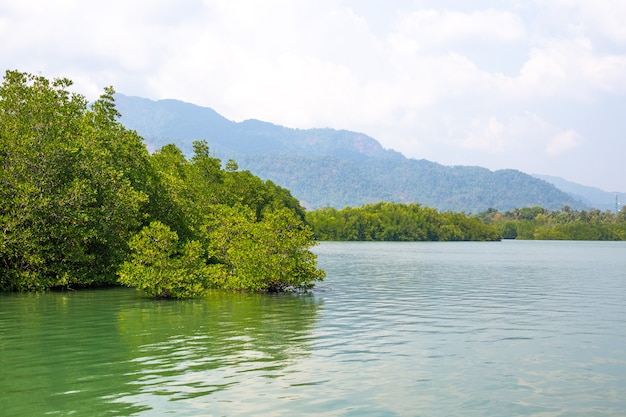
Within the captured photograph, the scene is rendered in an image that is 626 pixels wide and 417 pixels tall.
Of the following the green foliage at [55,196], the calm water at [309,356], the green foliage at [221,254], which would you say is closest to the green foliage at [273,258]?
the green foliage at [221,254]

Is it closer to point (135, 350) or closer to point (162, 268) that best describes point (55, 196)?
point (162, 268)

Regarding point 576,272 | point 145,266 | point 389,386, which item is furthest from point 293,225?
point 576,272

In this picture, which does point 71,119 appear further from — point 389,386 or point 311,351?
point 389,386

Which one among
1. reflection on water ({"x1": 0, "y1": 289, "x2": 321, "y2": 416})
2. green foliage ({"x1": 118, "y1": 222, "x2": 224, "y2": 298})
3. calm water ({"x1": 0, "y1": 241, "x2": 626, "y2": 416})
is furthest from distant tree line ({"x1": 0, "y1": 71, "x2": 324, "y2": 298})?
reflection on water ({"x1": 0, "y1": 289, "x2": 321, "y2": 416})

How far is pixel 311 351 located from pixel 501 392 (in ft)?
21.3

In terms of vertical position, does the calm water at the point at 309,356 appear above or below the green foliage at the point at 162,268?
below

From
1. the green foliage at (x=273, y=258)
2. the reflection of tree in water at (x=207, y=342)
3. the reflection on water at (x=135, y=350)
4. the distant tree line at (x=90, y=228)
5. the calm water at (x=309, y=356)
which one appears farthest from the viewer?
the green foliage at (x=273, y=258)

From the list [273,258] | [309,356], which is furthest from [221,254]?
[309,356]

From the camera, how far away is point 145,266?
33500 millimetres

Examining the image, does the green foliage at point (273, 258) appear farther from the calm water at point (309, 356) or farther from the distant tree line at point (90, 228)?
the calm water at point (309, 356)

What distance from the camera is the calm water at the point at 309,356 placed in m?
14.1

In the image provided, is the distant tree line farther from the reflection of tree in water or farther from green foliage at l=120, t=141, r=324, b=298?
the reflection of tree in water

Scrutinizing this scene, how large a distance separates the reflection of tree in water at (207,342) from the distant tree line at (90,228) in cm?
262

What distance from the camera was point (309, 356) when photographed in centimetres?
1916
